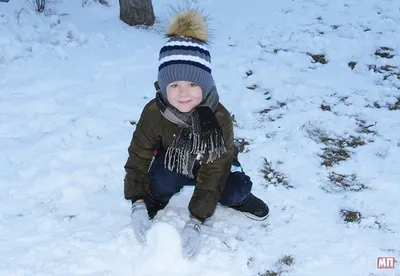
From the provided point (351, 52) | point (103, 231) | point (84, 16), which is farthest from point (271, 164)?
point (84, 16)

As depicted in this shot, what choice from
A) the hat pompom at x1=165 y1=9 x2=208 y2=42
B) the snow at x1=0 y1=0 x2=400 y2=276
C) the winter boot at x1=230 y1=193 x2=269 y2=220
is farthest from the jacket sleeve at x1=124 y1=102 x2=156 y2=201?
the winter boot at x1=230 y1=193 x2=269 y2=220

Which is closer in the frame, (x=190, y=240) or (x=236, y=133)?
(x=190, y=240)

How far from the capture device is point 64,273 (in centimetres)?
281

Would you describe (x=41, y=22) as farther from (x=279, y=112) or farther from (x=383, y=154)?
(x=383, y=154)

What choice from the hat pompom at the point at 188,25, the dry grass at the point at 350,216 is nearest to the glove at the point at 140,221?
the hat pompom at the point at 188,25

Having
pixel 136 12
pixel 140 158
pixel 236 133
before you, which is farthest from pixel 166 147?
pixel 136 12

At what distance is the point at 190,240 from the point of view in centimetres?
289

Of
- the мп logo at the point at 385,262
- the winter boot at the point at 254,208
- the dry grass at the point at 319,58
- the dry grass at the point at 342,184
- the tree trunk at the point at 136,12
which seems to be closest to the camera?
the мп logo at the point at 385,262

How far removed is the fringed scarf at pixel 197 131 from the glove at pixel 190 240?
384mm

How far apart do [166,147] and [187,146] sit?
0.21 m

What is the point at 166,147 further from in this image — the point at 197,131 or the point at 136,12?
the point at 136,12

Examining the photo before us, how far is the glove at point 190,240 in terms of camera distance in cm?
286

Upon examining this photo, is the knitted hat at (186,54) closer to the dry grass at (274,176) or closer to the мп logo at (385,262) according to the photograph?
the dry grass at (274,176)

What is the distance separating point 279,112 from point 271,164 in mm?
815
